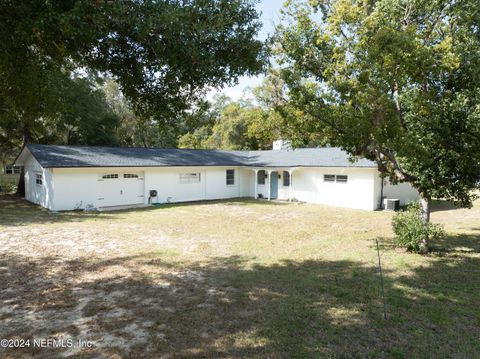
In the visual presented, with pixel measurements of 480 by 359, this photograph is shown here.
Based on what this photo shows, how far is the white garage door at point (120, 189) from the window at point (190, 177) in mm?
2770

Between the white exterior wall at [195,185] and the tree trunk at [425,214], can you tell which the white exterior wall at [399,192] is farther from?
the white exterior wall at [195,185]

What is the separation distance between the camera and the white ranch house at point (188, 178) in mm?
18125

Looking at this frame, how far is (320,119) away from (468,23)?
385 centimetres

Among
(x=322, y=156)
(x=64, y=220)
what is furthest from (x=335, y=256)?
(x=322, y=156)

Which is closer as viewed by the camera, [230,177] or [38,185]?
[38,185]

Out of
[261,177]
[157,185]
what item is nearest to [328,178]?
[261,177]

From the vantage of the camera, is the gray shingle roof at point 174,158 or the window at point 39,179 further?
the window at point 39,179

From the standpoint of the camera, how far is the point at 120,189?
1961 cm

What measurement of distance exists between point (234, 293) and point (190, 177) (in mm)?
16577

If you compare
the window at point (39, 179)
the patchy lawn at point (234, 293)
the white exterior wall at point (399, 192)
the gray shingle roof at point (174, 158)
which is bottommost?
the patchy lawn at point (234, 293)

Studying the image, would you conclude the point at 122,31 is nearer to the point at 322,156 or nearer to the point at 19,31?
the point at 19,31

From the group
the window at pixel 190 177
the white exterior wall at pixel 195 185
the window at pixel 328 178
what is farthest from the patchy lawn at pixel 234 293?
the window at pixel 190 177

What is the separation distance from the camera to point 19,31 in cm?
403

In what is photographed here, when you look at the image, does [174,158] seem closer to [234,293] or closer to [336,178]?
[336,178]
